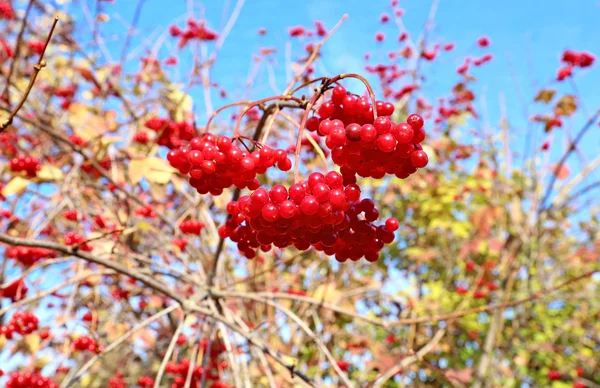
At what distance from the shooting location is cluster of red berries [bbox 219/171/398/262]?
3.10 ft

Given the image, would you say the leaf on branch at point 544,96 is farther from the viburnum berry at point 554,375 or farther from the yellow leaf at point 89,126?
the yellow leaf at point 89,126

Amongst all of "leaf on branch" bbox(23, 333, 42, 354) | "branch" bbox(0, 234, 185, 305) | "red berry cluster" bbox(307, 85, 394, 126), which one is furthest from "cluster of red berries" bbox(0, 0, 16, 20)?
"red berry cluster" bbox(307, 85, 394, 126)

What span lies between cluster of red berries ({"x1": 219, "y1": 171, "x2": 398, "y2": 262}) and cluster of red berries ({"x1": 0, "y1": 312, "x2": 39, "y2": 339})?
1.67 m

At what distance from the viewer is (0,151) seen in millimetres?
3766

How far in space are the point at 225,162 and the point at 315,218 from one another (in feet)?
0.87

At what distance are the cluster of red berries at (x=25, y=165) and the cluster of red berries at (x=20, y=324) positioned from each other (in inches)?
29.3

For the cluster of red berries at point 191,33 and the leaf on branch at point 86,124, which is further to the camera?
the cluster of red berries at point 191,33

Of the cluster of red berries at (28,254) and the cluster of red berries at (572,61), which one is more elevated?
the cluster of red berries at (572,61)

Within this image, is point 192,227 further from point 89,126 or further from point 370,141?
point 370,141

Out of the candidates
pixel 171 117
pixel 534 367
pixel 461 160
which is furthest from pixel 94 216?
pixel 534 367

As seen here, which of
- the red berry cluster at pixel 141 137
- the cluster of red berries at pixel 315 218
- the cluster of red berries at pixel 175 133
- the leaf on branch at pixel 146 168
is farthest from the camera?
the red berry cluster at pixel 141 137

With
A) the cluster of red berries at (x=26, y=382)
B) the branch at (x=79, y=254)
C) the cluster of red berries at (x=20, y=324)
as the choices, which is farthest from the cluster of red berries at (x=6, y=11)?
the branch at (x=79, y=254)

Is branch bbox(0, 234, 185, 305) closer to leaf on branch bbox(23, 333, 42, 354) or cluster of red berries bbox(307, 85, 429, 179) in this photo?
cluster of red berries bbox(307, 85, 429, 179)

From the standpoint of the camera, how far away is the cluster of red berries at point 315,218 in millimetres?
943
